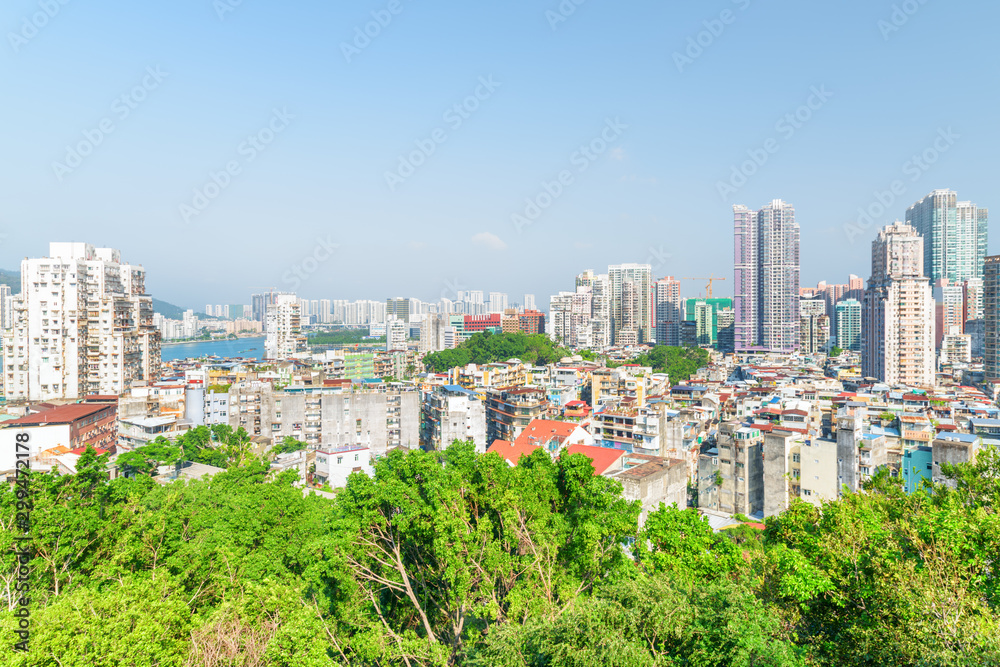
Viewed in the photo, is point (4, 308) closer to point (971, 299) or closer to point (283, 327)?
point (283, 327)

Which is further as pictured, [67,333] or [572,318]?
[572,318]

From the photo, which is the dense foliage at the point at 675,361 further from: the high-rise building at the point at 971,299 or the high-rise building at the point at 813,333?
the high-rise building at the point at 971,299

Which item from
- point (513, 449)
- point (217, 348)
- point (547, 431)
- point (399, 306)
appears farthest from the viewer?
point (399, 306)

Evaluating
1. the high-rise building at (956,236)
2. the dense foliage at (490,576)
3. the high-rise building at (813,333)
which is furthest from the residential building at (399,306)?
the dense foliage at (490,576)

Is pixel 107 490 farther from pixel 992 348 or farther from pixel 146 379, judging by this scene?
pixel 992 348

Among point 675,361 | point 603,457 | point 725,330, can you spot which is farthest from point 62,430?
point 725,330

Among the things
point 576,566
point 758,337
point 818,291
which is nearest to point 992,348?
point 758,337

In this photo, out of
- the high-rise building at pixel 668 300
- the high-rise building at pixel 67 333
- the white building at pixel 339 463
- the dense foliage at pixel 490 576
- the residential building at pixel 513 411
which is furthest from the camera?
the high-rise building at pixel 668 300
